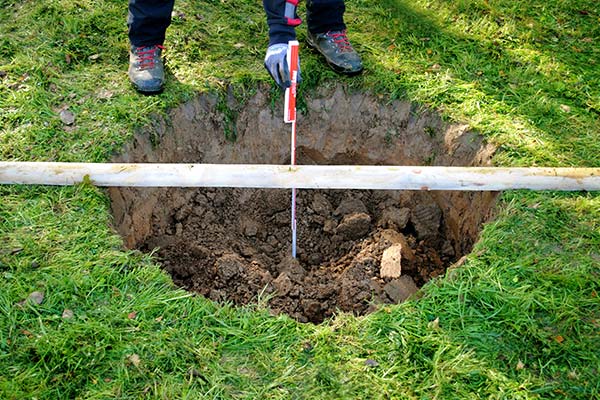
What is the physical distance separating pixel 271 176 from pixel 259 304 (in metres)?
0.69

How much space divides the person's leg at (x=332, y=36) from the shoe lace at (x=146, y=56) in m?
1.09

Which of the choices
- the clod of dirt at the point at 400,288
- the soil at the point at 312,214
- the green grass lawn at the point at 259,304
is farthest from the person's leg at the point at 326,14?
the clod of dirt at the point at 400,288

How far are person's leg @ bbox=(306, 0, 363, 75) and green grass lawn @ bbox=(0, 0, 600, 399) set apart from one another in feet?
0.29

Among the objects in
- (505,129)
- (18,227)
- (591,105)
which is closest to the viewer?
(18,227)

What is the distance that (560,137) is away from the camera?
3469mm

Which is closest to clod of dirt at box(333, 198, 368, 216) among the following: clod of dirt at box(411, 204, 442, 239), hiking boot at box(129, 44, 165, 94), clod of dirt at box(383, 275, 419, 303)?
clod of dirt at box(411, 204, 442, 239)

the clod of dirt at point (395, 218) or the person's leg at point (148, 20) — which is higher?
the person's leg at point (148, 20)

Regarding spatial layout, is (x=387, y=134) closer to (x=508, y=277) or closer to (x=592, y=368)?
(x=508, y=277)

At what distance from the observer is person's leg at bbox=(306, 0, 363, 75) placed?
3777 millimetres

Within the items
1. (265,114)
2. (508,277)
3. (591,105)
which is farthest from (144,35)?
(591,105)

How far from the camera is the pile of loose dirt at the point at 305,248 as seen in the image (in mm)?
2986

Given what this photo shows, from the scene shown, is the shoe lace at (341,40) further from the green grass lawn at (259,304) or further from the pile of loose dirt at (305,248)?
the pile of loose dirt at (305,248)

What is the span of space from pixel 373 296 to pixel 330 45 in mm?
1829

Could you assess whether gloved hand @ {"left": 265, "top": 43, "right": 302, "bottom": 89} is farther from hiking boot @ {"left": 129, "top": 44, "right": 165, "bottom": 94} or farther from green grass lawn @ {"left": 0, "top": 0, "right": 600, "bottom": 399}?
hiking boot @ {"left": 129, "top": 44, "right": 165, "bottom": 94}
